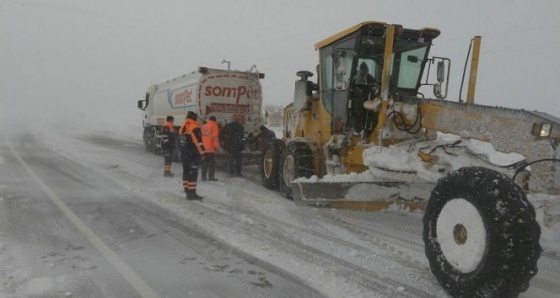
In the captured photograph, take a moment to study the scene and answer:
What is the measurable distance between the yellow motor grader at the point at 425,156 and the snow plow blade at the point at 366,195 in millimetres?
13

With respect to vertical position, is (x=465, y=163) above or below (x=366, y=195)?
above

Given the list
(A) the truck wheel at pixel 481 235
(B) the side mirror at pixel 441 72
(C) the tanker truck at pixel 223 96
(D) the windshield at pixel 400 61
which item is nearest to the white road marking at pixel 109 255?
(A) the truck wheel at pixel 481 235

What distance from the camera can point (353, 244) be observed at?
5324 millimetres

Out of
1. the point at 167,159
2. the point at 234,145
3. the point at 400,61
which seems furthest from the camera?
the point at 234,145

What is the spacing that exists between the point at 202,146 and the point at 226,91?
595 centimetres

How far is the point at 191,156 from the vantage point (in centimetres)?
845

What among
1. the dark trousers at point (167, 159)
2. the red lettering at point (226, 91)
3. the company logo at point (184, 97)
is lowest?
the dark trousers at point (167, 159)

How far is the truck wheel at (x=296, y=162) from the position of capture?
7887 millimetres

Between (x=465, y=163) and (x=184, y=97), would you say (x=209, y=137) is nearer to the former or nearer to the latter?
(x=184, y=97)

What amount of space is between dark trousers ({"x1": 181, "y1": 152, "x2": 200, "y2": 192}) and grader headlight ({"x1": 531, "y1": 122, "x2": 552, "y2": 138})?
5.90m

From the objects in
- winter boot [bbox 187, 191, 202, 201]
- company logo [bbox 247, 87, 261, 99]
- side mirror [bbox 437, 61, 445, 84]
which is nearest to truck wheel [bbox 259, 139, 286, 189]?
winter boot [bbox 187, 191, 202, 201]

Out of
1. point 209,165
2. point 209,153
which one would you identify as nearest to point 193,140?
point 209,153

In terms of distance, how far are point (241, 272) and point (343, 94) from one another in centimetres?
378

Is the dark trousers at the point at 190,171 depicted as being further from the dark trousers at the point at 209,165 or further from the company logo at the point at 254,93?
the company logo at the point at 254,93
